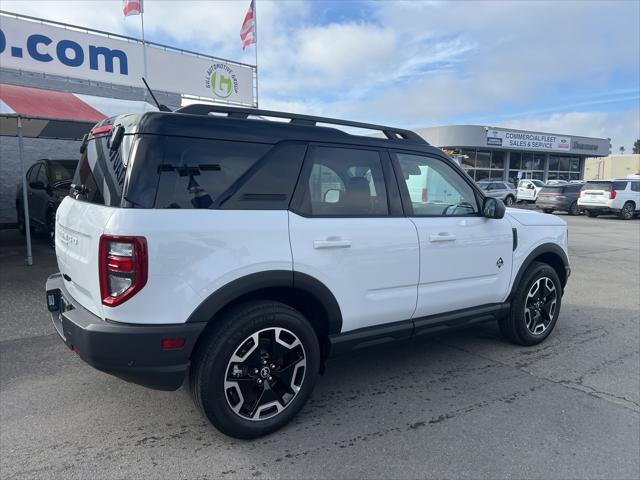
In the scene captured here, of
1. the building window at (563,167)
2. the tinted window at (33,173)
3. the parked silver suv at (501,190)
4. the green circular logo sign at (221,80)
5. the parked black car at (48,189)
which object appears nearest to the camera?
the parked black car at (48,189)

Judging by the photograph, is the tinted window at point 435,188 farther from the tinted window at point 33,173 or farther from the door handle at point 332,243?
the tinted window at point 33,173

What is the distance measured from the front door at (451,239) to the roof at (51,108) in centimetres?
565

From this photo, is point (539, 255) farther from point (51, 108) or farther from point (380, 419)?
point (51, 108)

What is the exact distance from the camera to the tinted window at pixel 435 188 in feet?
12.3

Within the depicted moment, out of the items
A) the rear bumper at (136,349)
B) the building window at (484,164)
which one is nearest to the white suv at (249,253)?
the rear bumper at (136,349)

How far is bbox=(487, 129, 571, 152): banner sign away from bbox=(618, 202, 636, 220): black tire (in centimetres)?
1772

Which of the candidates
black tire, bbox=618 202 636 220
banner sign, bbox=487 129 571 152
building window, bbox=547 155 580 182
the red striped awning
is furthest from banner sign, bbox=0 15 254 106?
building window, bbox=547 155 580 182

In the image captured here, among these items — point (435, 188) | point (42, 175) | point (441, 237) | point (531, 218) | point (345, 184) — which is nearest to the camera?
point (345, 184)

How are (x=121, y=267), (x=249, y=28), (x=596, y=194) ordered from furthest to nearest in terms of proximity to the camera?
(x=596, y=194), (x=249, y=28), (x=121, y=267)

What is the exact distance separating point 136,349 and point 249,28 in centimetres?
1232

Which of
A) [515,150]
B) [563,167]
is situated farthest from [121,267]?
[563,167]

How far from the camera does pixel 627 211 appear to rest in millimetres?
21453

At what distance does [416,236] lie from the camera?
3.57 meters

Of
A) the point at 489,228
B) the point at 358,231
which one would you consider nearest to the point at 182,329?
the point at 358,231
